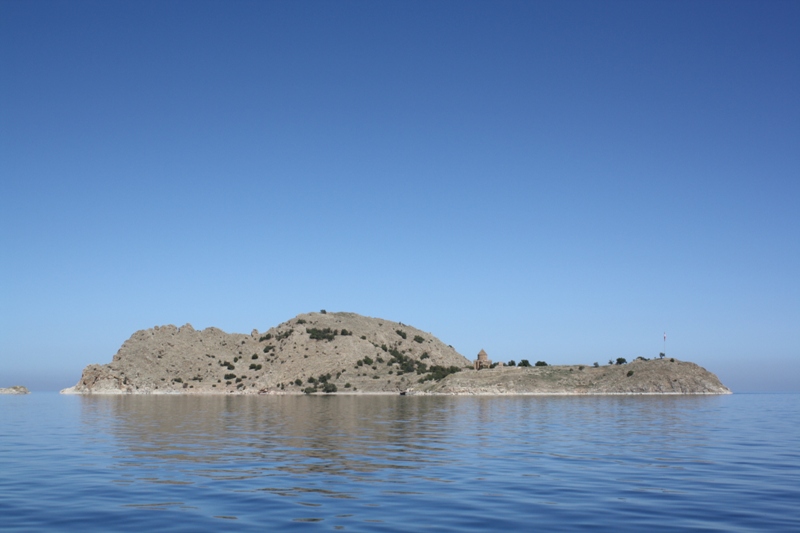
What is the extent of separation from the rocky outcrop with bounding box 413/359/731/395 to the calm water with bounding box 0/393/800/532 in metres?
115

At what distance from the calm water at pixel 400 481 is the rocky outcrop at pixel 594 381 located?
376ft

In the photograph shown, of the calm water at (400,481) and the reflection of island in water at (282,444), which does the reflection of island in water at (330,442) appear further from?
the calm water at (400,481)

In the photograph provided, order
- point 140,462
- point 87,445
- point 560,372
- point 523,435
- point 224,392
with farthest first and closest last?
point 224,392 < point 560,372 < point 523,435 < point 87,445 < point 140,462

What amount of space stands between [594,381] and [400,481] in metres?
149

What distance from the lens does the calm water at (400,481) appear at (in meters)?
18.5

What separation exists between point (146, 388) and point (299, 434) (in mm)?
159118

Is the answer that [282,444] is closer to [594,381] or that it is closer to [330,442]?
[330,442]

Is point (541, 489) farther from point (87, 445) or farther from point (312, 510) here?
point (87, 445)

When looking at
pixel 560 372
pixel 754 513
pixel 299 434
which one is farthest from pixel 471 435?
pixel 560 372

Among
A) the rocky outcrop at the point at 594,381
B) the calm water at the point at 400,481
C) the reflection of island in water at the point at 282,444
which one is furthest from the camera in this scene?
the rocky outcrop at the point at 594,381

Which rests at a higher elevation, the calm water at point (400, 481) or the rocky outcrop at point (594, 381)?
the calm water at point (400, 481)

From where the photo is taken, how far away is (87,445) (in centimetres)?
3853

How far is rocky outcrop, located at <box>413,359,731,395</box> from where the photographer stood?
15875 cm

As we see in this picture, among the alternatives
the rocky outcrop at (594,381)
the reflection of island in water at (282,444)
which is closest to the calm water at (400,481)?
the reflection of island in water at (282,444)
